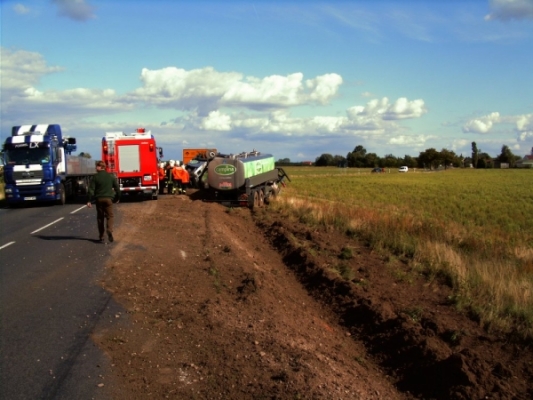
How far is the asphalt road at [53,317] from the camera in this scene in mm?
5785

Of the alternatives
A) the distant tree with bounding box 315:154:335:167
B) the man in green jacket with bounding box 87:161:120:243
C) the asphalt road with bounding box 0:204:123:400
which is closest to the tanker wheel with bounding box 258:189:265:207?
the asphalt road with bounding box 0:204:123:400

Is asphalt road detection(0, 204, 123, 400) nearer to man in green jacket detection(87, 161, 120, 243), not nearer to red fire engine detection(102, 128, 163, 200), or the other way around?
man in green jacket detection(87, 161, 120, 243)

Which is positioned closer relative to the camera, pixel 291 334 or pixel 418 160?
pixel 291 334

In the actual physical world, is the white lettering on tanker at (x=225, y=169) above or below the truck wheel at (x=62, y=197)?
above

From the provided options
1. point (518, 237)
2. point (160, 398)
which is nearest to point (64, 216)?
point (518, 237)

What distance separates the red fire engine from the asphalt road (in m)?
12.0

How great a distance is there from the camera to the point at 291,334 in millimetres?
7957

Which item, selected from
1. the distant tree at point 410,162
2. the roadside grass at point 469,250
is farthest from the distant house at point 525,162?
the roadside grass at point 469,250

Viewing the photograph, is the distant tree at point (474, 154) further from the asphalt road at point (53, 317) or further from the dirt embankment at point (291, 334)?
the asphalt road at point (53, 317)

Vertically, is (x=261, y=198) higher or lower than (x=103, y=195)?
lower

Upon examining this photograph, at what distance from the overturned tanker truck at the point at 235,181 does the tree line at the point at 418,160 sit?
11655 cm

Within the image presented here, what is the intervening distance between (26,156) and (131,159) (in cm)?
484

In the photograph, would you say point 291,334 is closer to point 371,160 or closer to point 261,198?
point 261,198

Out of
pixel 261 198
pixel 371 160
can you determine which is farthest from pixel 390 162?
pixel 261 198
